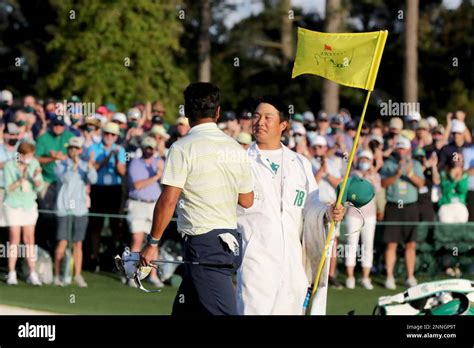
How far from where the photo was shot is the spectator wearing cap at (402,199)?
645 inches

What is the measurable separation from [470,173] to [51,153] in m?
5.17

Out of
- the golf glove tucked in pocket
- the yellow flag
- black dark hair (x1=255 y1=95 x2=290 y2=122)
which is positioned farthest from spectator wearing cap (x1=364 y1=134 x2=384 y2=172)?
the golf glove tucked in pocket

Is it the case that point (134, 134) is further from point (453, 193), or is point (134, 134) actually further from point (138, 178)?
point (453, 193)

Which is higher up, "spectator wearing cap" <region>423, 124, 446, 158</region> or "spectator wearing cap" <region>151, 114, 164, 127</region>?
"spectator wearing cap" <region>151, 114, 164, 127</region>

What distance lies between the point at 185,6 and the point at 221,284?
2409cm

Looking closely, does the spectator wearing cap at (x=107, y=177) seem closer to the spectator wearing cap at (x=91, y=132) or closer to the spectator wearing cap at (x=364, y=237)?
the spectator wearing cap at (x=91, y=132)

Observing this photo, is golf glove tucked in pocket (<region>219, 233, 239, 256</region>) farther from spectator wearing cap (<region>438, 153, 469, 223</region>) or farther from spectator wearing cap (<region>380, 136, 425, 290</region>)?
spectator wearing cap (<region>438, 153, 469, 223</region>)

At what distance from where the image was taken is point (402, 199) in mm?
16406

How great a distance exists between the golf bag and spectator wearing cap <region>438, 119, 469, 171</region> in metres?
5.66

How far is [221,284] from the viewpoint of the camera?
8.74 metres

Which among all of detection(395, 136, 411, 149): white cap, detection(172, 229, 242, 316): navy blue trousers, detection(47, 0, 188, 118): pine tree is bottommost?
detection(172, 229, 242, 316): navy blue trousers

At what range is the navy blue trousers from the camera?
28.5 feet

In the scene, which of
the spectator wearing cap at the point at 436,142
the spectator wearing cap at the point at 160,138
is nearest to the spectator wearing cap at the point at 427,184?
the spectator wearing cap at the point at 436,142
